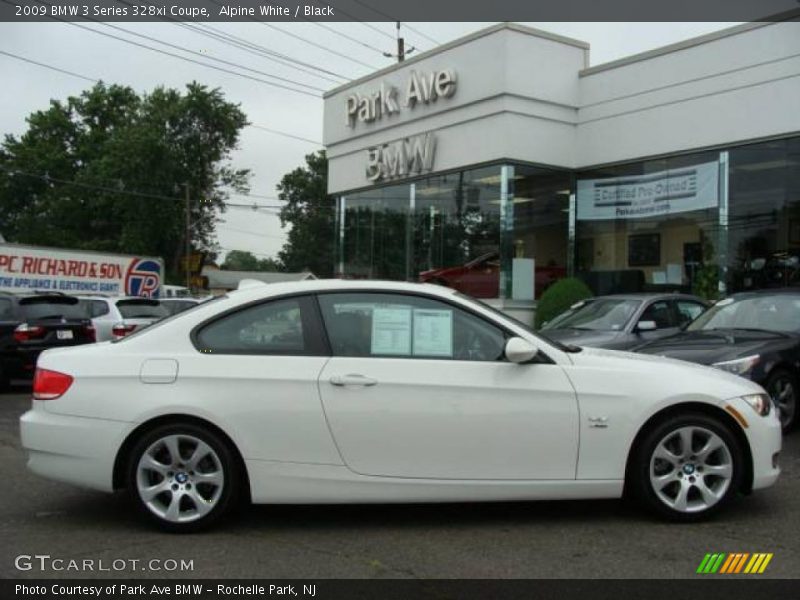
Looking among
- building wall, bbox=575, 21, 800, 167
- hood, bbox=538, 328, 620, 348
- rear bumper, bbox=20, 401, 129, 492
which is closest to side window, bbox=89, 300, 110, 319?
hood, bbox=538, 328, 620, 348

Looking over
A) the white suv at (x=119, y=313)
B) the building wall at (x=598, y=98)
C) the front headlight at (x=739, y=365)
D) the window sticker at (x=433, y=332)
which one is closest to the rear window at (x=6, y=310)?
the white suv at (x=119, y=313)

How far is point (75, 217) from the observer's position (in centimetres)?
5500

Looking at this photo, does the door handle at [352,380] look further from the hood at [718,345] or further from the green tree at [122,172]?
the green tree at [122,172]

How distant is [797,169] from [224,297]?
42.8 ft

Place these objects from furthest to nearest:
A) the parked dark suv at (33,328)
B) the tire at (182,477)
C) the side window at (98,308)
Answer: the side window at (98,308) → the parked dark suv at (33,328) → the tire at (182,477)

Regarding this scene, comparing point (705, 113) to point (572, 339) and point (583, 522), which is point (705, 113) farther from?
point (583, 522)

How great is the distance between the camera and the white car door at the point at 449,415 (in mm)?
4613

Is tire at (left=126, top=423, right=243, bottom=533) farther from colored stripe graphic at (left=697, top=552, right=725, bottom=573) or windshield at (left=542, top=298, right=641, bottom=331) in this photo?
windshield at (left=542, top=298, right=641, bottom=331)

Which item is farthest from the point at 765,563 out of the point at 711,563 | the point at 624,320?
the point at 624,320

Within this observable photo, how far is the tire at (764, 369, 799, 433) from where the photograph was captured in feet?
24.7

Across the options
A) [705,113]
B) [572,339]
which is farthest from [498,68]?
[572,339]

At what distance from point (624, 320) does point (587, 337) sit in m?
0.69
